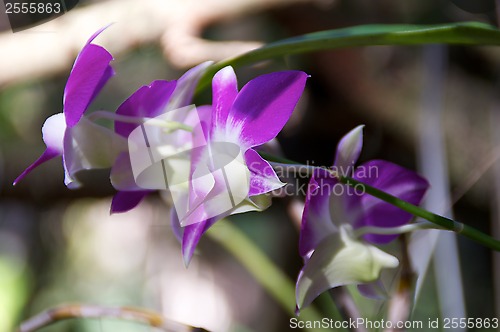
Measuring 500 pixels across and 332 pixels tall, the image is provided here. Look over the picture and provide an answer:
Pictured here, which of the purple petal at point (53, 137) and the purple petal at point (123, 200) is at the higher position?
the purple petal at point (53, 137)

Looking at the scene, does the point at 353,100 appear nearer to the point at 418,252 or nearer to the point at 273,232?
the point at 273,232

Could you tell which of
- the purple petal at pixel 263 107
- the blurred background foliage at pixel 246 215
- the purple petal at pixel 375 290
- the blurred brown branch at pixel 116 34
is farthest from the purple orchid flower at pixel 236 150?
the blurred background foliage at pixel 246 215

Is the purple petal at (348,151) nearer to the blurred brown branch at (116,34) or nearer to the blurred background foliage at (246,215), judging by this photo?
the blurred brown branch at (116,34)

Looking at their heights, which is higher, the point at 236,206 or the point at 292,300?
the point at 236,206

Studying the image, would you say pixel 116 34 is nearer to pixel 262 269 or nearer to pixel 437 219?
pixel 262 269

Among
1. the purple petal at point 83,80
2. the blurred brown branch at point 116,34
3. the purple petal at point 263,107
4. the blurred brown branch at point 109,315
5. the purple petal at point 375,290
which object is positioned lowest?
the purple petal at point 375,290

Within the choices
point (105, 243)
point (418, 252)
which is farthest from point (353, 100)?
point (105, 243)

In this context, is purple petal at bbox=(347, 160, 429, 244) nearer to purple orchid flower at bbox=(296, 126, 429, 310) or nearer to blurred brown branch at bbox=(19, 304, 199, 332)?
purple orchid flower at bbox=(296, 126, 429, 310)
